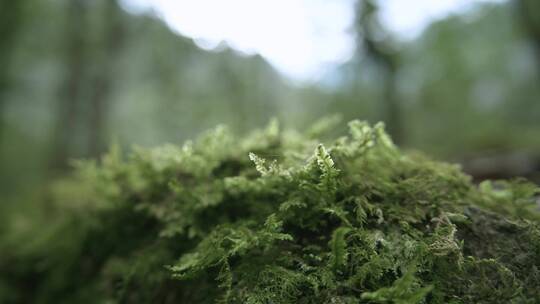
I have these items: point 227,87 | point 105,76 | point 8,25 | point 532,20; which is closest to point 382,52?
point 532,20

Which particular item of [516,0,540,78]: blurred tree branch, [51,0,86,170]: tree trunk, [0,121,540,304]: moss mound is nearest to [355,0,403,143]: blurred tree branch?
[516,0,540,78]: blurred tree branch

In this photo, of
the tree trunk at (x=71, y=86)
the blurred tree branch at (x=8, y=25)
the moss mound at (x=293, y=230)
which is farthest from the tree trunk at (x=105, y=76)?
the moss mound at (x=293, y=230)

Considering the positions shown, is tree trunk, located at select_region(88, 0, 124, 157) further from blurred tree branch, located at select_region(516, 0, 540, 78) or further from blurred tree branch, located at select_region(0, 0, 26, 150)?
blurred tree branch, located at select_region(516, 0, 540, 78)

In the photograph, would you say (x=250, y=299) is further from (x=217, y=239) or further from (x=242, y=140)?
(x=242, y=140)

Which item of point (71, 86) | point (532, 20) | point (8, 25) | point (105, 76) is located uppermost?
point (532, 20)

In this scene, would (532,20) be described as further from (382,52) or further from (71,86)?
(71,86)

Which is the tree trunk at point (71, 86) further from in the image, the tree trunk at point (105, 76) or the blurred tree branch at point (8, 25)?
the blurred tree branch at point (8, 25)

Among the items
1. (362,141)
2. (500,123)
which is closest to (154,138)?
(500,123)
